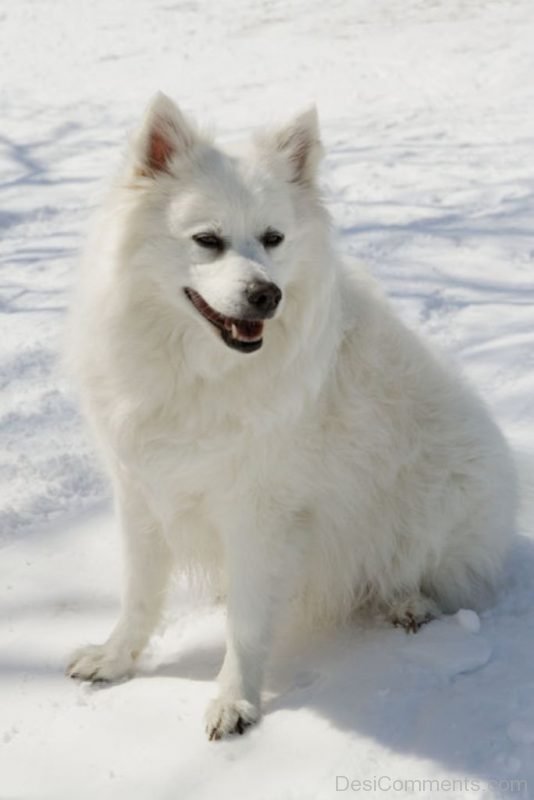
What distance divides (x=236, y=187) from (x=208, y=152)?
0.18 m

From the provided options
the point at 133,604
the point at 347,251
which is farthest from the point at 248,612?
the point at 347,251

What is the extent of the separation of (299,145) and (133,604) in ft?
5.42

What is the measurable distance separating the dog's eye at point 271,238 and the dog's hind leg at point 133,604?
101cm

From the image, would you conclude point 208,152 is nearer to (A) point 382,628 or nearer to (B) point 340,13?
(A) point 382,628

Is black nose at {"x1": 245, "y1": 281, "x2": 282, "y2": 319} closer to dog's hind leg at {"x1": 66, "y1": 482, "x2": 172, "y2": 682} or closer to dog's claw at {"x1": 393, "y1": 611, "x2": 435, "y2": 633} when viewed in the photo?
dog's hind leg at {"x1": 66, "y1": 482, "x2": 172, "y2": 682}

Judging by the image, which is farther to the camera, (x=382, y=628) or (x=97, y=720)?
(x=382, y=628)

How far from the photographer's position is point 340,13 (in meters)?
12.0

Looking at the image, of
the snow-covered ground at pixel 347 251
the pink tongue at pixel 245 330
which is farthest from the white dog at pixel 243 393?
the snow-covered ground at pixel 347 251

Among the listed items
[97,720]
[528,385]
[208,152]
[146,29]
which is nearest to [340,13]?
[146,29]

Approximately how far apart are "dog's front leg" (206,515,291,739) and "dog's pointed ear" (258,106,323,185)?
1.11m

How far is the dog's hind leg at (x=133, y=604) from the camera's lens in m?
3.34

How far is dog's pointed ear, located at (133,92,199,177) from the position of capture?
294cm

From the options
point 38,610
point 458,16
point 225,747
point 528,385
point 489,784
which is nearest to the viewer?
point 489,784

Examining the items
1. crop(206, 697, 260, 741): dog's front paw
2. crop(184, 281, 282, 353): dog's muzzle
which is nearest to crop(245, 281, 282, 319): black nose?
crop(184, 281, 282, 353): dog's muzzle
